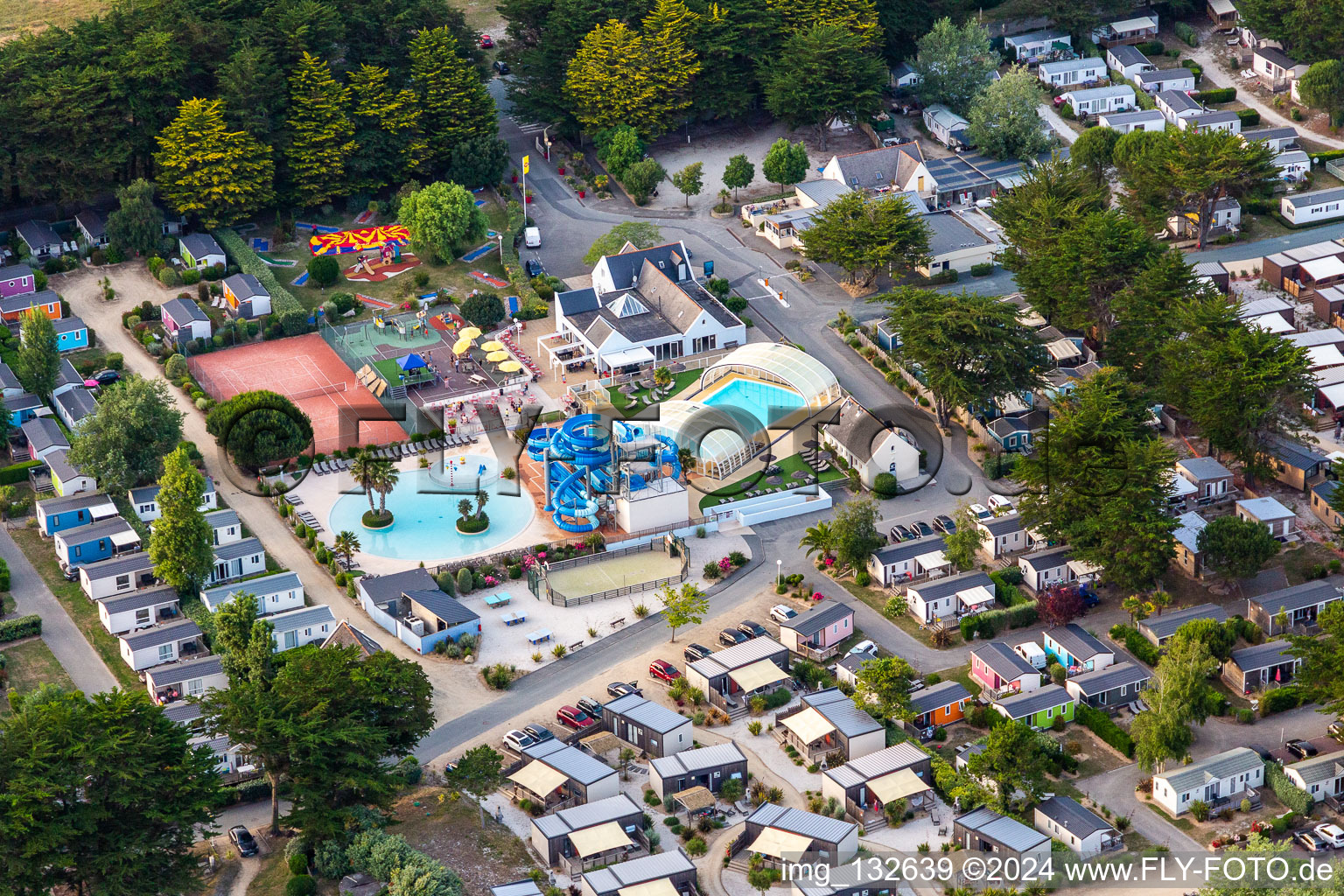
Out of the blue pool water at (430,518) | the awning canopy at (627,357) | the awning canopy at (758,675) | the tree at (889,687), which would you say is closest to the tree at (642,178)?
the awning canopy at (627,357)

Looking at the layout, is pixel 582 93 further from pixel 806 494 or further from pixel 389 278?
pixel 806 494

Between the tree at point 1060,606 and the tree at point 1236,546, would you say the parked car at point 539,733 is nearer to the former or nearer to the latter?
the tree at point 1060,606

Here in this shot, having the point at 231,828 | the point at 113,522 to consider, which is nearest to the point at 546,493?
the point at 113,522

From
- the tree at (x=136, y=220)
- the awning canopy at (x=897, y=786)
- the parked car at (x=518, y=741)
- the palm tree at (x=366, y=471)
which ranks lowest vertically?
the parked car at (x=518, y=741)

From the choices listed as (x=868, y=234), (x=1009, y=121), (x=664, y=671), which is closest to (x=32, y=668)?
(x=664, y=671)

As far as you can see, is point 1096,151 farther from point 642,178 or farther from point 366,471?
point 366,471

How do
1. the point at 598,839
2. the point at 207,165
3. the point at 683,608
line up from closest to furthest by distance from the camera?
the point at 598,839 → the point at 683,608 → the point at 207,165
